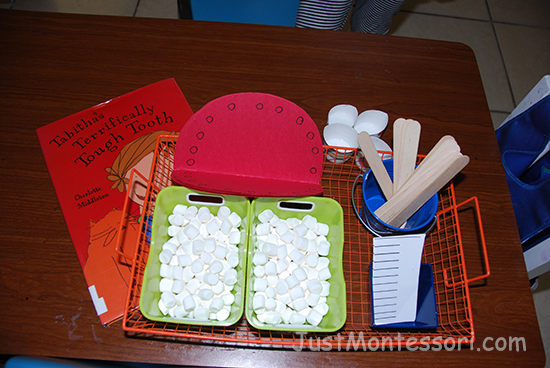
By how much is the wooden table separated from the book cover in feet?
0.08

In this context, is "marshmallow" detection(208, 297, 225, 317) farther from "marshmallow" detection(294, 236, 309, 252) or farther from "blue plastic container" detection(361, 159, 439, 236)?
"blue plastic container" detection(361, 159, 439, 236)

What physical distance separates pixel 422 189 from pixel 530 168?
2.00 ft

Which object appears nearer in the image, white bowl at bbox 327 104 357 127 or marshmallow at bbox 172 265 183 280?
marshmallow at bbox 172 265 183 280

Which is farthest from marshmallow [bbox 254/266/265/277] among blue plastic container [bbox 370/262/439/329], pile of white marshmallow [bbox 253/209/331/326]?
blue plastic container [bbox 370/262/439/329]

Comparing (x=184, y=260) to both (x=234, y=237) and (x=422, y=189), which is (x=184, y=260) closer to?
(x=234, y=237)

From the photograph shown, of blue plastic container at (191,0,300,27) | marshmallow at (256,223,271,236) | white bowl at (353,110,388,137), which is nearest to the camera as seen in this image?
marshmallow at (256,223,271,236)

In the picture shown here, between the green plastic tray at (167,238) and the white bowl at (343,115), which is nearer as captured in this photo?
the green plastic tray at (167,238)

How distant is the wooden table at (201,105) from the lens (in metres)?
0.59

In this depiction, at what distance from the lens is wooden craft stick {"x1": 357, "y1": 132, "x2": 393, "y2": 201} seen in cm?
60

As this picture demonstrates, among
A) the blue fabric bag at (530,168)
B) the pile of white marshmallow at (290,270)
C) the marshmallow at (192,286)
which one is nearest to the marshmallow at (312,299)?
the pile of white marshmallow at (290,270)

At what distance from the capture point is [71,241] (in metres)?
0.66

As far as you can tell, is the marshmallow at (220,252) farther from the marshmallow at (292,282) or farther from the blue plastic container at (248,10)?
the blue plastic container at (248,10)

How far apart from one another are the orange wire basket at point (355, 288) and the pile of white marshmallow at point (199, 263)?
0.13 ft
